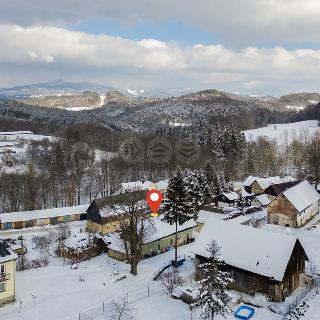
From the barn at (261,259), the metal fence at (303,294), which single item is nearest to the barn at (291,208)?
the barn at (261,259)

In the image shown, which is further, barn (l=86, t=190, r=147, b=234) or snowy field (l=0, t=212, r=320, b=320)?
barn (l=86, t=190, r=147, b=234)

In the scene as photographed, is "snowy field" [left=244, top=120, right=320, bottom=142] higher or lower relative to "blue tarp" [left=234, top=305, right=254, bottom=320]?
higher

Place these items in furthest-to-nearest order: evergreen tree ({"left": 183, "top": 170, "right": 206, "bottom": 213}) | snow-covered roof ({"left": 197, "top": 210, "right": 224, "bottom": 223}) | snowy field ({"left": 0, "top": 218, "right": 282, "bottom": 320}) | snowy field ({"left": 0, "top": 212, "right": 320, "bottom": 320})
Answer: evergreen tree ({"left": 183, "top": 170, "right": 206, "bottom": 213}), snow-covered roof ({"left": 197, "top": 210, "right": 224, "bottom": 223}), snowy field ({"left": 0, "top": 218, "right": 282, "bottom": 320}), snowy field ({"left": 0, "top": 212, "right": 320, "bottom": 320})

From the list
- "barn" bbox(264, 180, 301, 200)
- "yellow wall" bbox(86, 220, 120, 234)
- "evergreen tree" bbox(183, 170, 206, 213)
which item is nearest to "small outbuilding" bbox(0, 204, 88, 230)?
"yellow wall" bbox(86, 220, 120, 234)

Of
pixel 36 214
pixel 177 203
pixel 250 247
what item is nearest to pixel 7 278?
pixel 250 247

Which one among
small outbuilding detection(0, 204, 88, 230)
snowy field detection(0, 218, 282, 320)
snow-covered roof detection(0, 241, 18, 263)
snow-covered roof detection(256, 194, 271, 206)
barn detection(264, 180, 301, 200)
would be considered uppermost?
snow-covered roof detection(0, 241, 18, 263)

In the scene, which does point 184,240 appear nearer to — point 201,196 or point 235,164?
point 201,196

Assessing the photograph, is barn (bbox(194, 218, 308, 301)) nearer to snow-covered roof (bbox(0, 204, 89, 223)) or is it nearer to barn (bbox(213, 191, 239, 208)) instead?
barn (bbox(213, 191, 239, 208))
